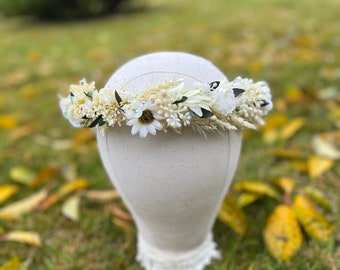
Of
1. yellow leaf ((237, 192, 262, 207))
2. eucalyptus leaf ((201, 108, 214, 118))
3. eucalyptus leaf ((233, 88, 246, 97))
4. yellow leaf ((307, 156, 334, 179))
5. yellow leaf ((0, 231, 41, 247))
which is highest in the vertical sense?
eucalyptus leaf ((233, 88, 246, 97))

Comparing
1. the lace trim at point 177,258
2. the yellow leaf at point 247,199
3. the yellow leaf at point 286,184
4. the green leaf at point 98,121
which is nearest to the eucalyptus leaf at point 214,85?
the green leaf at point 98,121

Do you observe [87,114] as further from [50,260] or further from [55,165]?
[55,165]

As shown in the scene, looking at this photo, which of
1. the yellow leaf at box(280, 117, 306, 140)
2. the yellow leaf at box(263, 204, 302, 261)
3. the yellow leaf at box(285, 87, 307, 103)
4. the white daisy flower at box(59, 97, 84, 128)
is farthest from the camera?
the yellow leaf at box(285, 87, 307, 103)

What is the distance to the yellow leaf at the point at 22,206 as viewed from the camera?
2061mm

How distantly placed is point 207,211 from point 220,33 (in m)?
4.24

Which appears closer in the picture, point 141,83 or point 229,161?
point 141,83

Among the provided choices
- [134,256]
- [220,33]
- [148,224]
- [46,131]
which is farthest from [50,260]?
[220,33]

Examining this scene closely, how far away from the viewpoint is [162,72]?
4.28ft

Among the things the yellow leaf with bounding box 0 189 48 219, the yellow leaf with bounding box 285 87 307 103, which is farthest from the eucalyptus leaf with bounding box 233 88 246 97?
the yellow leaf with bounding box 285 87 307 103

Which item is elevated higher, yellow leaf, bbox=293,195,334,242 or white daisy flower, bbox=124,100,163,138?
white daisy flower, bbox=124,100,163,138

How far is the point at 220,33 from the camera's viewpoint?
17.5 ft

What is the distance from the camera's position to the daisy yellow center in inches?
46.4

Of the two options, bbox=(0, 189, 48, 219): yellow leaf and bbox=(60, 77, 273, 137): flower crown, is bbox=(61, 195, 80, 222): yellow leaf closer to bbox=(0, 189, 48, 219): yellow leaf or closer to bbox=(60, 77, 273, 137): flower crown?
bbox=(0, 189, 48, 219): yellow leaf

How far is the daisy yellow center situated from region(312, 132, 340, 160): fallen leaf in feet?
4.71
